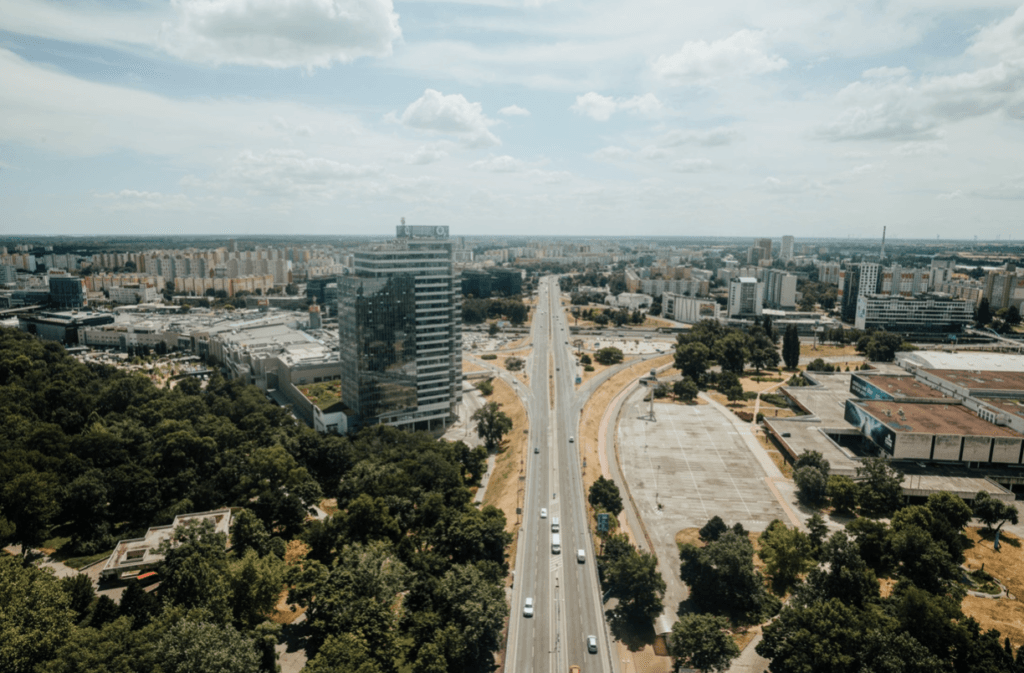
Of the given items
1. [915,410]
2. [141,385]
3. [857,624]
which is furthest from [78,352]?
[915,410]

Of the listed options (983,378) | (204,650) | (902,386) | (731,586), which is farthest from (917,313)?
(204,650)

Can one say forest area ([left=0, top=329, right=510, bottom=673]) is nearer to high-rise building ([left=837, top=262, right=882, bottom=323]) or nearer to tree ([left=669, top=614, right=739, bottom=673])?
tree ([left=669, top=614, right=739, bottom=673])

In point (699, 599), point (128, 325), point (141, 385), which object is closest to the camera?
point (699, 599)

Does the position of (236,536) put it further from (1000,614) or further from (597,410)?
(1000,614)

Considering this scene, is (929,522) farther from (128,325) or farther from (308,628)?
(128,325)

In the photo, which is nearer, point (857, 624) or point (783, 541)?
point (857, 624)

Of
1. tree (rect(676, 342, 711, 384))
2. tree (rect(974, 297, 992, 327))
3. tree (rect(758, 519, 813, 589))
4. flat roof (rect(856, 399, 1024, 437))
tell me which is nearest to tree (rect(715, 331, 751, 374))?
tree (rect(676, 342, 711, 384))
